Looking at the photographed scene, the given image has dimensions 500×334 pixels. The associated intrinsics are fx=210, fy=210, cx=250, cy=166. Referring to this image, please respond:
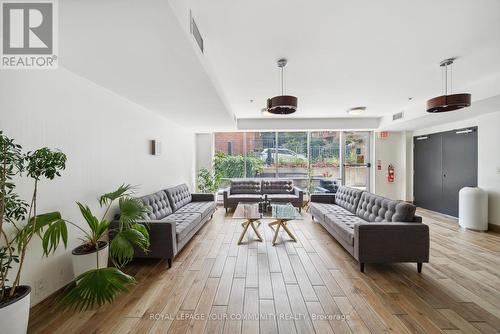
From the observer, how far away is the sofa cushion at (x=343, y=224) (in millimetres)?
2881

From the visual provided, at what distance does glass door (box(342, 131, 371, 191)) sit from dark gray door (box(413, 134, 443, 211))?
1.27 meters

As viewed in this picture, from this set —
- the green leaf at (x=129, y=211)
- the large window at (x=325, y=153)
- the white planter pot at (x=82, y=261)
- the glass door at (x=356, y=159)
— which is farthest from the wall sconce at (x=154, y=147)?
the glass door at (x=356, y=159)

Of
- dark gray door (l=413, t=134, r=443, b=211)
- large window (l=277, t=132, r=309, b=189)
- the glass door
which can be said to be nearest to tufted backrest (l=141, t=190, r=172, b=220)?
large window (l=277, t=132, r=309, b=189)

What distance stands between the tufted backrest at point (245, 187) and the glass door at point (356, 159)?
9.83 ft

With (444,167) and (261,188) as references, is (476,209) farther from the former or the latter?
Result: (261,188)

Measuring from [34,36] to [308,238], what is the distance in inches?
167

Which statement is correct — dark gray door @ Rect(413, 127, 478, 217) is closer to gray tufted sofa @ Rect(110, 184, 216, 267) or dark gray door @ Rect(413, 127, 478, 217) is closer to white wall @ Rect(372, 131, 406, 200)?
white wall @ Rect(372, 131, 406, 200)

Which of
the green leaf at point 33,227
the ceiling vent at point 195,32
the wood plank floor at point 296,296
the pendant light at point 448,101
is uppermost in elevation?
the ceiling vent at point 195,32

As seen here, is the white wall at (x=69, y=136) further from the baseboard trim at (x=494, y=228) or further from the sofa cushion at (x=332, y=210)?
the baseboard trim at (x=494, y=228)

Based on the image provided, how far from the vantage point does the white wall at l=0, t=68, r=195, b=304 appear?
6.23 ft

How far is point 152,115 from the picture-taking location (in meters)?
4.15

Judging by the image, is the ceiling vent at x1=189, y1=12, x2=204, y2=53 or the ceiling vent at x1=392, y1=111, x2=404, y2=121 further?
the ceiling vent at x1=392, y1=111, x2=404, y2=121

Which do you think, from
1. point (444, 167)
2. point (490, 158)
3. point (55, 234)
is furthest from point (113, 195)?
point (444, 167)

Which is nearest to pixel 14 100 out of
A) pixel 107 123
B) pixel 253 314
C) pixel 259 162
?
pixel 107 123
